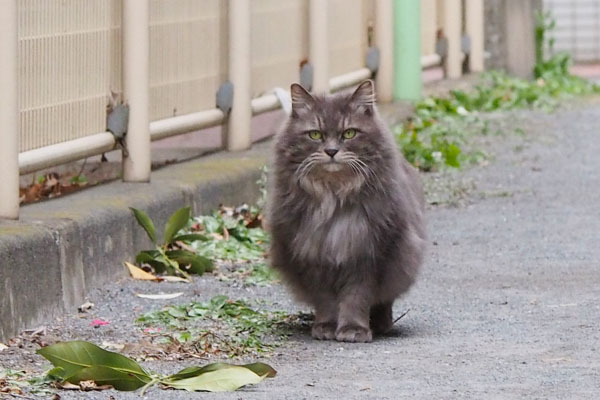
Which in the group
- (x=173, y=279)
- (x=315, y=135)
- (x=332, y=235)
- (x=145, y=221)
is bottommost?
(x=173, y=279)

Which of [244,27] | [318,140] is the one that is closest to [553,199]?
[244,27]

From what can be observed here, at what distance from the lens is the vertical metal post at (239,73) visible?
8109 millimetres

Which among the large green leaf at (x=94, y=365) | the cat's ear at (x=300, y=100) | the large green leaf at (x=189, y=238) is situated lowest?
the large green leaf at (x=189, y=238)

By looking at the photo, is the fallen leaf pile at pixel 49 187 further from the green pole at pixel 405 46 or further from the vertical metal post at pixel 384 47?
the green pole at pixel 405 46

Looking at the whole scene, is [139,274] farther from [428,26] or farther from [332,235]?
[428,26]

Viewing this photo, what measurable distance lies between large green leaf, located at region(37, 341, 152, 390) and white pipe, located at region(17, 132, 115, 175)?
1.55 meters

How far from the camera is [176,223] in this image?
6461 millimetres

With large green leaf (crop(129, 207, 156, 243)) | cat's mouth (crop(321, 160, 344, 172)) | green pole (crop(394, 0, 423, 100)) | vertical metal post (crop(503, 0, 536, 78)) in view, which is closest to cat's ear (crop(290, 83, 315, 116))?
cat's mouth (crop(321, 160, 344, 172))

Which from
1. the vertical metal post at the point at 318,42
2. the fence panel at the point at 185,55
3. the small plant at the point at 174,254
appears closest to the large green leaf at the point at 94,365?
the small plant at the point at 174,254

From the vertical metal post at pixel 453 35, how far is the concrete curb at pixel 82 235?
6245 millimetres

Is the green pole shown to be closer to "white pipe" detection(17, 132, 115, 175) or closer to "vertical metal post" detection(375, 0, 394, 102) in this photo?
"vertical metal post" detection(375, 0, 394, 102)

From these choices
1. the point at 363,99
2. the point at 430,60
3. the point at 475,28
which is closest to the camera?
the point at 363,99

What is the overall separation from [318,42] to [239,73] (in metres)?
1.58

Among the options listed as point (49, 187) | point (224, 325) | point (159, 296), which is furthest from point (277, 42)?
point (224, 325)
